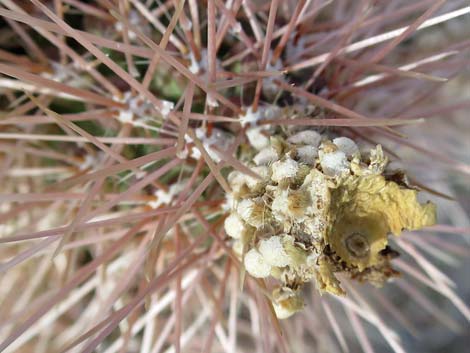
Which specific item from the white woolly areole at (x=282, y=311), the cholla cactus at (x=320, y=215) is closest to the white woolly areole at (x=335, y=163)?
the cholla cactus at (x=320, y=215)

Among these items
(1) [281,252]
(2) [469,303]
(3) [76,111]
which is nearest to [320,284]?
(1) [281,252]

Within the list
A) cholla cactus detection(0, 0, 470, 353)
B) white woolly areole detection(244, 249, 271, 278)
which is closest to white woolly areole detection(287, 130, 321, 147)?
cholla cactus detection(0, 0, 470, 353)

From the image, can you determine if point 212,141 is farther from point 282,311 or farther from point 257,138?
point 282,311

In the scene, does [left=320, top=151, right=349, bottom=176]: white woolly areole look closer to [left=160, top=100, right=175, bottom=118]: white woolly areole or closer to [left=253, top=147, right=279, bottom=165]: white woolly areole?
[left=253, top=147, right=279, bottom=165]: white woolly areole

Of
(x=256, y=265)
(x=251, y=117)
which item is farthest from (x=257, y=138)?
(x=256, y=265)

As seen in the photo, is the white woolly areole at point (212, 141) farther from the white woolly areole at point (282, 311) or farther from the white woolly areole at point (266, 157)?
the white woolly areole at point (282, 311)

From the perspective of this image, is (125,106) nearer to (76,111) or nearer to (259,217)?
(76,111)
